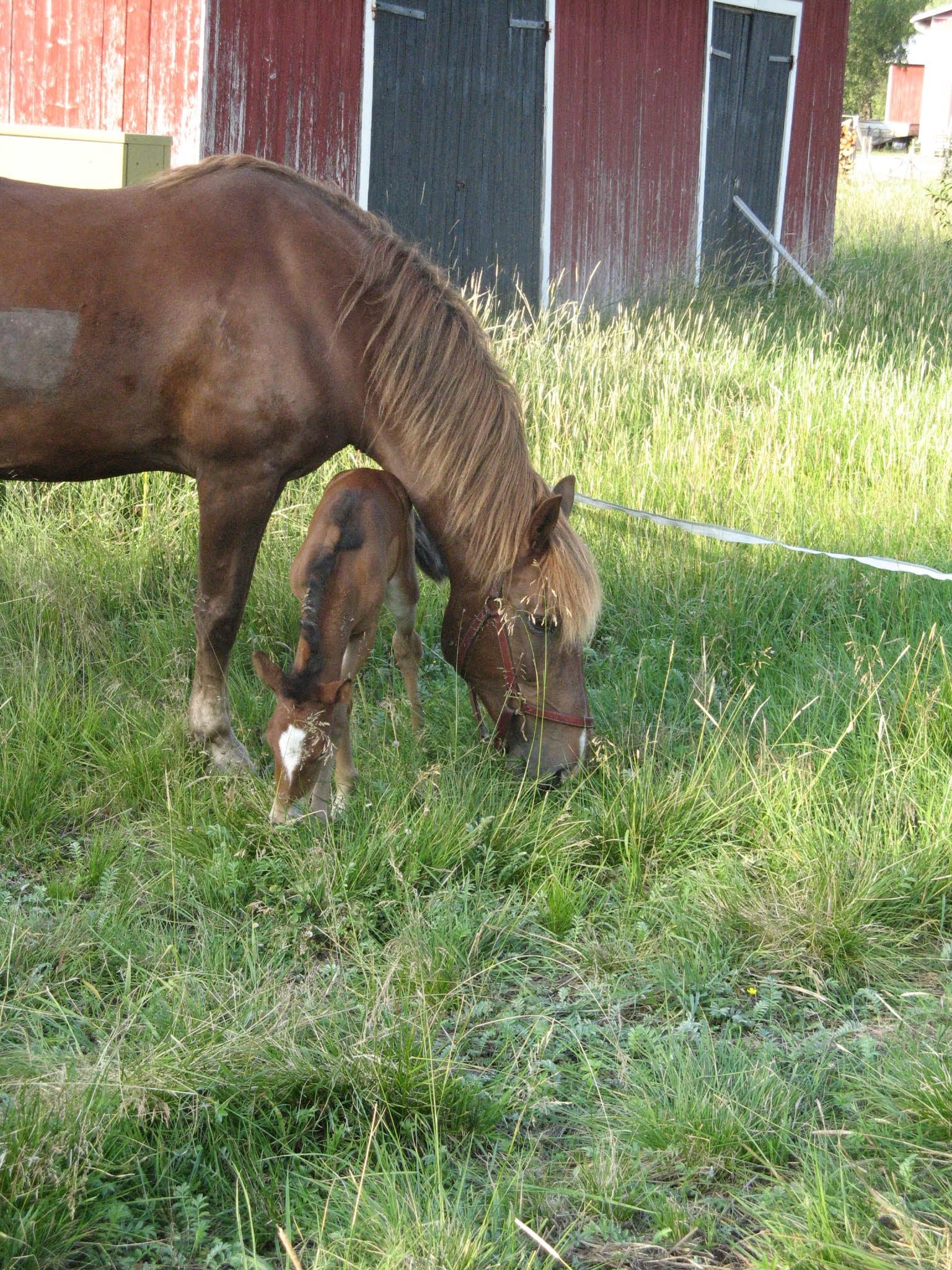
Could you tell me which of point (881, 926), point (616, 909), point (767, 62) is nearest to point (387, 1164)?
point (616, 909)

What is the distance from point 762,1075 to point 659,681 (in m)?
2.23

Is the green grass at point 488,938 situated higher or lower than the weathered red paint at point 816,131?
lower

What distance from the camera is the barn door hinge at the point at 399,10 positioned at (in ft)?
27.2

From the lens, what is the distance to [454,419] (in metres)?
3.80

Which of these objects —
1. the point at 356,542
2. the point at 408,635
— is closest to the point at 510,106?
the point at 408,635

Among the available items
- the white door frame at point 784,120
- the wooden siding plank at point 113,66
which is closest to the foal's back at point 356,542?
the wooden siding plank at point 113,66

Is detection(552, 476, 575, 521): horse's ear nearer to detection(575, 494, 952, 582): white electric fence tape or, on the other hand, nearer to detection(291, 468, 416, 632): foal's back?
detection(291, 468, 416, 632): foal's back

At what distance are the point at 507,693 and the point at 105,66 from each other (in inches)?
233

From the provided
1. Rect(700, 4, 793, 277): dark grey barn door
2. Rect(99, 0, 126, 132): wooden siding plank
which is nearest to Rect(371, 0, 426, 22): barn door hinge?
Rect(99, 0, 126, 132): wooden siding plank

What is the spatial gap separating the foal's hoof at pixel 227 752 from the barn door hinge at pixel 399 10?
20.6ft

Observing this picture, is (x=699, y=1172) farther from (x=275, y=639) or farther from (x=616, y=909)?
(x=275, y=639)

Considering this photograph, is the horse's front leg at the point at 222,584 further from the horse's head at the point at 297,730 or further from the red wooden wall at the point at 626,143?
the red wooden wall at the point at 626,143

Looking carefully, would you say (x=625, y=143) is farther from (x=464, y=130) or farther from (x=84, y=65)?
(x=84, y=65)

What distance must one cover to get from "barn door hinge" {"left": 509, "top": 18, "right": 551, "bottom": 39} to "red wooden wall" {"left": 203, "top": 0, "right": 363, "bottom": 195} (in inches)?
72.0
